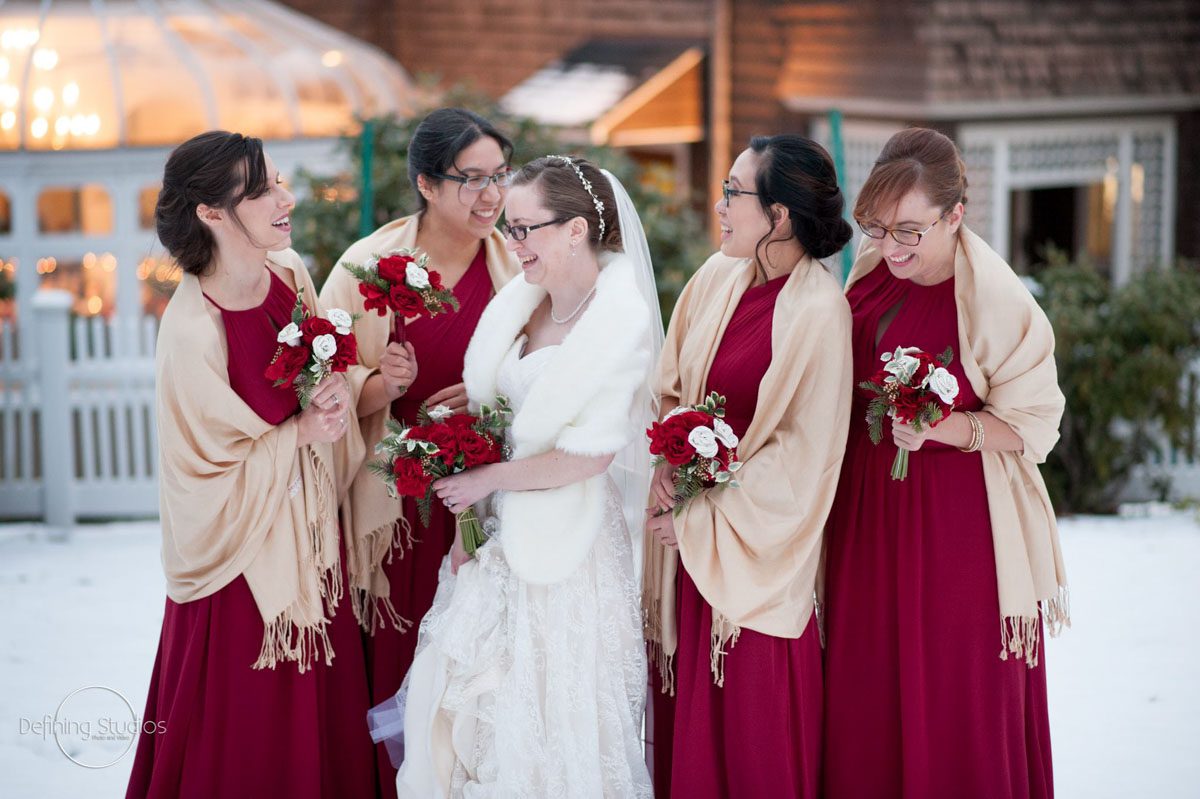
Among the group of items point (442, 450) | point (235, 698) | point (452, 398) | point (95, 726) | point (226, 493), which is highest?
point (452, 398)

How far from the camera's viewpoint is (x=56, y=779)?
4844 mm

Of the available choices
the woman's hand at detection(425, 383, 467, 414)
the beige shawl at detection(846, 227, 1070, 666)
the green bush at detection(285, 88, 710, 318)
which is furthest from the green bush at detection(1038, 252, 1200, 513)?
the woman's hand at detection(425, 383, 467, 414)

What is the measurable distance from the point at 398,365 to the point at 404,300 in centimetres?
36

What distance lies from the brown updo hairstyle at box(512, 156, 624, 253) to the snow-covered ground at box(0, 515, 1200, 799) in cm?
275

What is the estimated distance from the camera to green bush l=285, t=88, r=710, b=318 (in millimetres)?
8023

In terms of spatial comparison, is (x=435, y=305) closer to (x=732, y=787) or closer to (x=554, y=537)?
(x=554, y=537)

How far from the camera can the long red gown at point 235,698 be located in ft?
12.7

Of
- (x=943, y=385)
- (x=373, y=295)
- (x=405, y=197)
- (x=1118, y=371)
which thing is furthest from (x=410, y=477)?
(x=1118, y=371)

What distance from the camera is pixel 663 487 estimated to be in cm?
386

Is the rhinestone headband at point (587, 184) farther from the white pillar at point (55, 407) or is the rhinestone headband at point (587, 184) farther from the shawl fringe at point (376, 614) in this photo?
the white pillar at point (55, 407)

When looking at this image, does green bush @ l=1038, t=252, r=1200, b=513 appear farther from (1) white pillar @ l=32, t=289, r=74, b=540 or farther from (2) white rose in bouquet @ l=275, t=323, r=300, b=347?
(1) white pillar @ l=32, t=289, r=74, b=540

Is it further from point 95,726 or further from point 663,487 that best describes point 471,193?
point 95,726

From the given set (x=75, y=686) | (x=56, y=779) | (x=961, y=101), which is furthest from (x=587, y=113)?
(x=56, y=779)

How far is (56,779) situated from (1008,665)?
11.8ft
